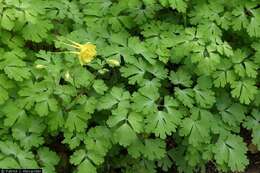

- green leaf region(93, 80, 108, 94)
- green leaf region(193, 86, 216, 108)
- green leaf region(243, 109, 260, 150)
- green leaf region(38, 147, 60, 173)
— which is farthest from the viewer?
green leaf region(243, 109, 260, 150)

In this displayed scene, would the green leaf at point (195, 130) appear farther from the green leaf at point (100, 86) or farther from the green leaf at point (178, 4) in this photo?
the green leaf at point (178, 4)

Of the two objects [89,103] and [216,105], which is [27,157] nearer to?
[89,103]

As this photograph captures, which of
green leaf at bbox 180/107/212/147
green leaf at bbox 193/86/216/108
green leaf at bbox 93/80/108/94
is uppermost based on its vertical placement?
green leaf at bbox 93/80/108/94

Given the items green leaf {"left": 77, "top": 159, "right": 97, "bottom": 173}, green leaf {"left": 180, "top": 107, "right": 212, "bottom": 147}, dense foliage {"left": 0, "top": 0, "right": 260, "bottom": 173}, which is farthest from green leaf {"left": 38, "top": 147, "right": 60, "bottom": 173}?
green leaf {"left": 180, "top": 107, "right": 212, "bottom": 147}

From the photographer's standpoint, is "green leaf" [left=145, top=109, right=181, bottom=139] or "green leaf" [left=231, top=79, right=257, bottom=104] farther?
"green leaf" [left=231, top=79, right=257, bottom=104]

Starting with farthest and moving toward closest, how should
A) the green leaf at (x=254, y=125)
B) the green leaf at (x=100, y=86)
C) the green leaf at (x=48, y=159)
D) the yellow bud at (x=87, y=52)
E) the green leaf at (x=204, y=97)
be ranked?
1. the green leaf at (x=254, y=125)
2. the green leaf at (x=204, y=97)
3. the green leaf at (x=100, y=86)
4. the green leaf at (x=48, y=159)
5. the yellow bud at (x=87, y=52)

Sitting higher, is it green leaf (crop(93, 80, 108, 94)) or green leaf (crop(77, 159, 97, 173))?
green leaf (crop(93, 80, 108, 94))

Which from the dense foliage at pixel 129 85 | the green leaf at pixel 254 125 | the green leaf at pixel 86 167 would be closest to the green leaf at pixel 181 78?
the dense foliage at pixel 129 85

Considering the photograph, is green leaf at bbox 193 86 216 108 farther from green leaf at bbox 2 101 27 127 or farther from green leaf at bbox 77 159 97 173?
green leaf at bbox 2 101 27 127

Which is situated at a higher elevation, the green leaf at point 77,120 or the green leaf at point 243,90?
the green leaf at point 243,90
